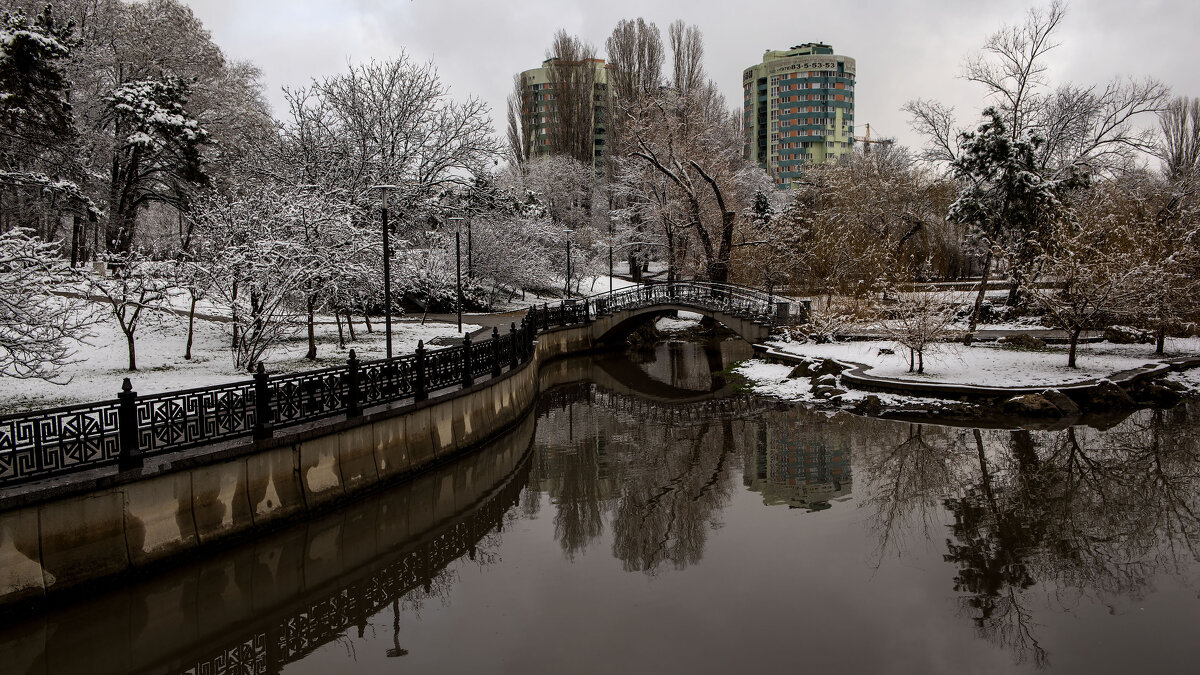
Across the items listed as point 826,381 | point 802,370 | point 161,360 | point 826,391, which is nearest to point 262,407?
point 161,360

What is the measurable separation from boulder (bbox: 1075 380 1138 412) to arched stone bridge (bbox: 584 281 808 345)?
1118 centimetres

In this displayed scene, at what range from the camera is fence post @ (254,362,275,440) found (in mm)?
9805

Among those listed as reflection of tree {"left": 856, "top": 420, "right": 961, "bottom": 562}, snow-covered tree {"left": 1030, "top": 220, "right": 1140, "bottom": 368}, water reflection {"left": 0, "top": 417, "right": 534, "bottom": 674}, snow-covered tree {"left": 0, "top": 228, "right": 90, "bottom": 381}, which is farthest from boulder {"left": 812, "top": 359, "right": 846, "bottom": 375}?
snow-covered tree {"left": 0, "top": 228, "right": 90, "bottom": 381}

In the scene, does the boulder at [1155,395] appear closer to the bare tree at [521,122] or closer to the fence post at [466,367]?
the fence post at [466,367]

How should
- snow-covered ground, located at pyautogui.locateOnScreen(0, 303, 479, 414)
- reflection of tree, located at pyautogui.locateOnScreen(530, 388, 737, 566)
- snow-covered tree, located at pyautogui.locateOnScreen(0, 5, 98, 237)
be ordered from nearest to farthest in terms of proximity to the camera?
1. reflection of tree, located at pyautogui.locateOnScreen(530, 388, 737, 566)
2. snow-covered ground, located at pyautogui.locateOnScreen(0, 303, 479, 414)
3. snow-covered tree, located at pyautogui.locateOnScreen(0, 5, 98, 237)

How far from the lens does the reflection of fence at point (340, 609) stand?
7.42 meters

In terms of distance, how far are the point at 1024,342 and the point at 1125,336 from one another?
3426mm

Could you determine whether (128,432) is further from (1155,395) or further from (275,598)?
(1155,395)

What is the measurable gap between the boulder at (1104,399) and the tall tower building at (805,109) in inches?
3454

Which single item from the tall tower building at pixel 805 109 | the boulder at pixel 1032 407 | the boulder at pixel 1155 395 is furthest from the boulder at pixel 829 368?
the tall tower building at pixel 805 109

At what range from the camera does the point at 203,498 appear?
9.13 metres

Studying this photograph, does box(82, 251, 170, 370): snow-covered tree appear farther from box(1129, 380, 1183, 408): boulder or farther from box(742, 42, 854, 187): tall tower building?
box(742, 42, 854, 187): tall tower building

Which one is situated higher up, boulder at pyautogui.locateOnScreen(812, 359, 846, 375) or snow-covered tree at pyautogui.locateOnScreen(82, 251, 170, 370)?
snow-covered tree at pyautogui.locateOnScreen(82, 251, 170, 370)

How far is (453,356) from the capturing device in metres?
15.1
